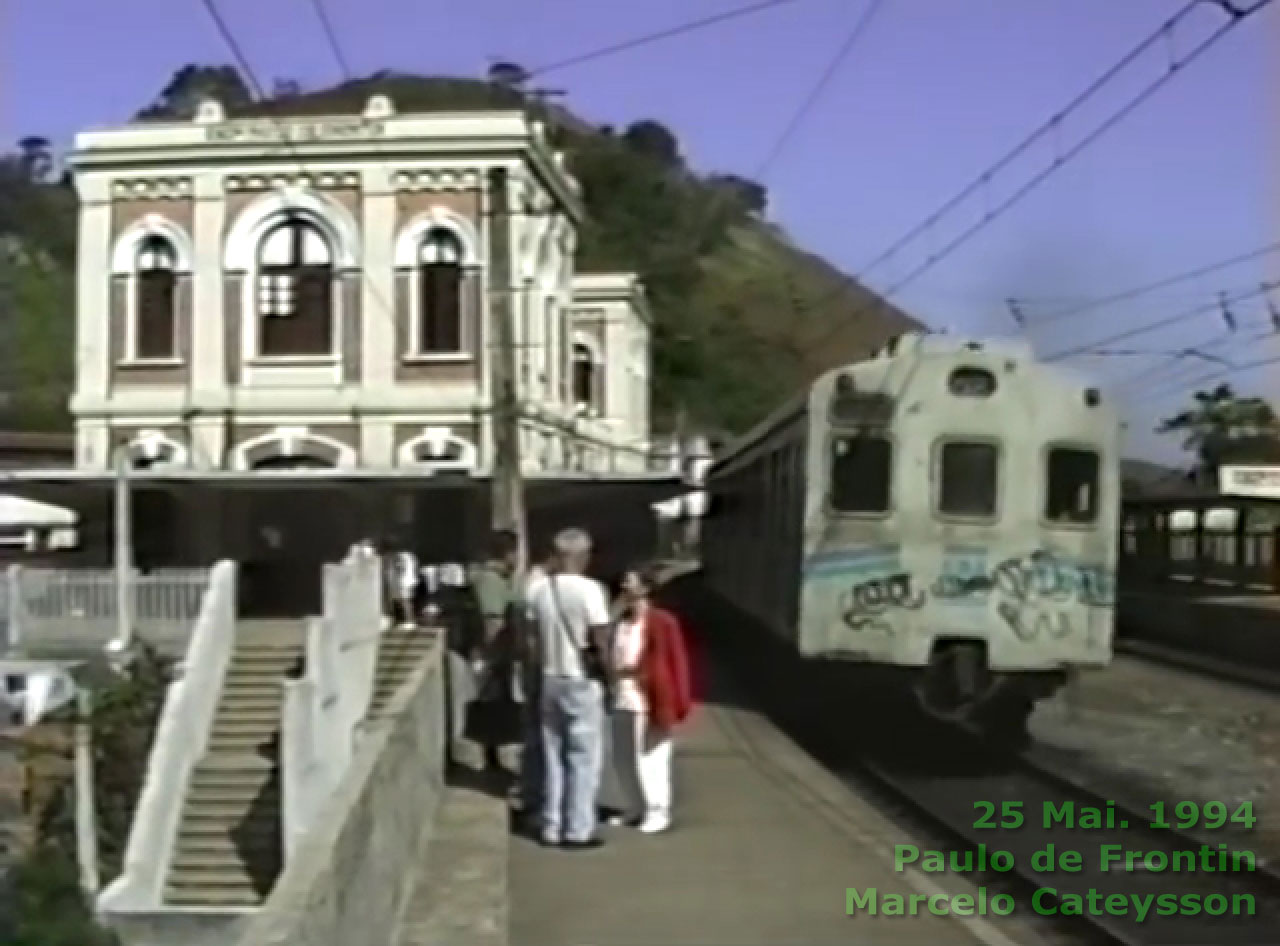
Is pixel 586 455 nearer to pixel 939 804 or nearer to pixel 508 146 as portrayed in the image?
pixel 508 146

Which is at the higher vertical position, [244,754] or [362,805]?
[362,805]

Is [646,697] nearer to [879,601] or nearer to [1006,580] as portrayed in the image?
[879,601]

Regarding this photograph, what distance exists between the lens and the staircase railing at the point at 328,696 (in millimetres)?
17359

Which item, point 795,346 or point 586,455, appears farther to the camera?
point 586,455

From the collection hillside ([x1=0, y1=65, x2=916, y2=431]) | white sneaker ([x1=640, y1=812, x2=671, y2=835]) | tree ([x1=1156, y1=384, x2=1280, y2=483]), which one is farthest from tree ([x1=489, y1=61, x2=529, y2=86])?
tree ([x1=1156, y1=384, x2=1280, y2=483])

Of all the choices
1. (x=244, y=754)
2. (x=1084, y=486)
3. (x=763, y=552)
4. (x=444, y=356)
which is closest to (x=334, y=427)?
(x=444, y=356)

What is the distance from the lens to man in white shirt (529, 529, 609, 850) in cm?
1156

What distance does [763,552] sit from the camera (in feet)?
66.5

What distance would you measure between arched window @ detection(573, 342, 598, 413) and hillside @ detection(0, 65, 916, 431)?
142cm

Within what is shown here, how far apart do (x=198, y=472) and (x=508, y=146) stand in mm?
6446

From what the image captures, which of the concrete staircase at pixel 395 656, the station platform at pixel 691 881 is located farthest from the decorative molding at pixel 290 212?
the station platform at pixel 691 881

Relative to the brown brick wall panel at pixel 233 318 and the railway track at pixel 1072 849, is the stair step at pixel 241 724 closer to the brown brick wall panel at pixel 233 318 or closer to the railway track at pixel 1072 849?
the railway track at pixel 1072 849

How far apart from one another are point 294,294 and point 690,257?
674cm

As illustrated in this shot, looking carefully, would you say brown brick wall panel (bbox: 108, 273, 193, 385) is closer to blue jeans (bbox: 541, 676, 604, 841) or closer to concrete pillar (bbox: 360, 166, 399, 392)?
concrete pillar (bbox: 360, 166, 399, 392)
